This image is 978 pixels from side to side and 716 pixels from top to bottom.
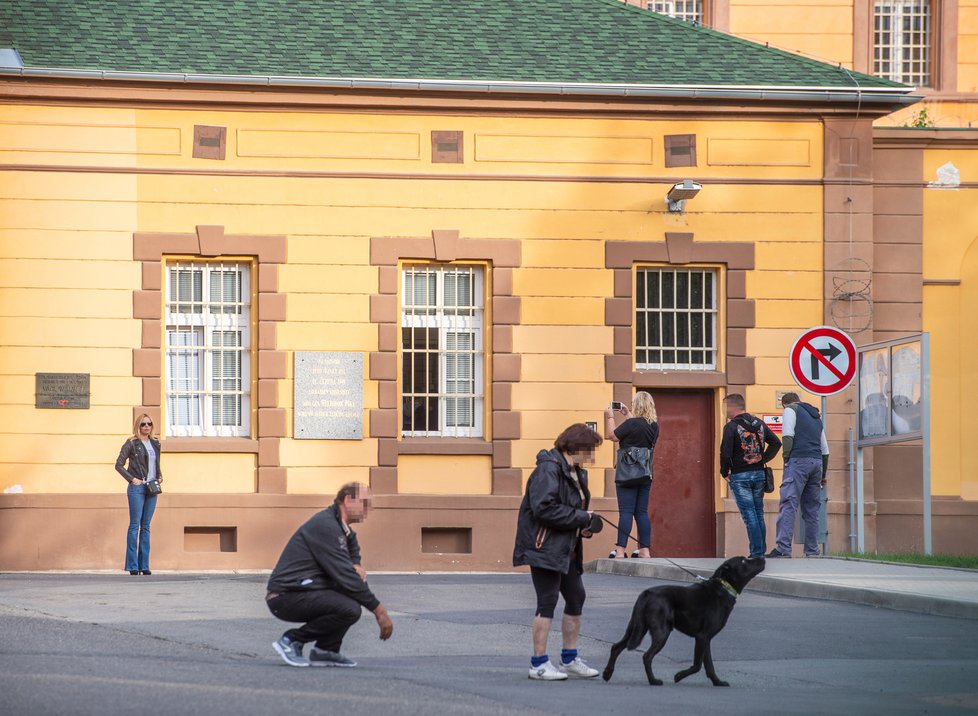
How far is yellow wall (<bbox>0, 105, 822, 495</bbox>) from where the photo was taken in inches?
808

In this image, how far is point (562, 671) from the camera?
1070 centimetres

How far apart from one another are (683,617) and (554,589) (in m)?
0.81

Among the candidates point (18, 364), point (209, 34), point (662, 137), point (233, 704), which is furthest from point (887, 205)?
point (233, 704)

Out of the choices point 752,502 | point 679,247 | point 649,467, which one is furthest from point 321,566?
point 679,247

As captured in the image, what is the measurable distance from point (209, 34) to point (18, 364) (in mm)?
4898

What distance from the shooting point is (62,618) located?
44.1ft

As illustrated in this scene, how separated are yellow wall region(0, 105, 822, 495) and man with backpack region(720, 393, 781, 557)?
3.20 metres

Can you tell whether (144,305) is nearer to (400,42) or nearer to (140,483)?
(140,483)

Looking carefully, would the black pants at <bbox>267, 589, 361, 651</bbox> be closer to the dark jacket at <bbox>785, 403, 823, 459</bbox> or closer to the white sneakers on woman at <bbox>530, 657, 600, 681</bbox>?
the white sneakers on woman at <bbox>530, 657, 600, 681</bbox>

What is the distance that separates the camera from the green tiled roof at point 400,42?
2128 cm

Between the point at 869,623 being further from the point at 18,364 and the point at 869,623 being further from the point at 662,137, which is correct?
the point at 18,364

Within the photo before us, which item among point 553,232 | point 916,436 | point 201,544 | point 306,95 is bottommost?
point 201,544

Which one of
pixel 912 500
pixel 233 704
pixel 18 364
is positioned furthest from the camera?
pixel 912 500

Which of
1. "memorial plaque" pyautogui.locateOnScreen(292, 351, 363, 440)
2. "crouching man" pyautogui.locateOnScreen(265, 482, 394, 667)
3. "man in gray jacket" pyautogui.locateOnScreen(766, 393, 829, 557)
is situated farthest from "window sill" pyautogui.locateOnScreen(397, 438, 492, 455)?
"crouching man" pyautogui.locateOnScreen(265, 482, 394, 667)
